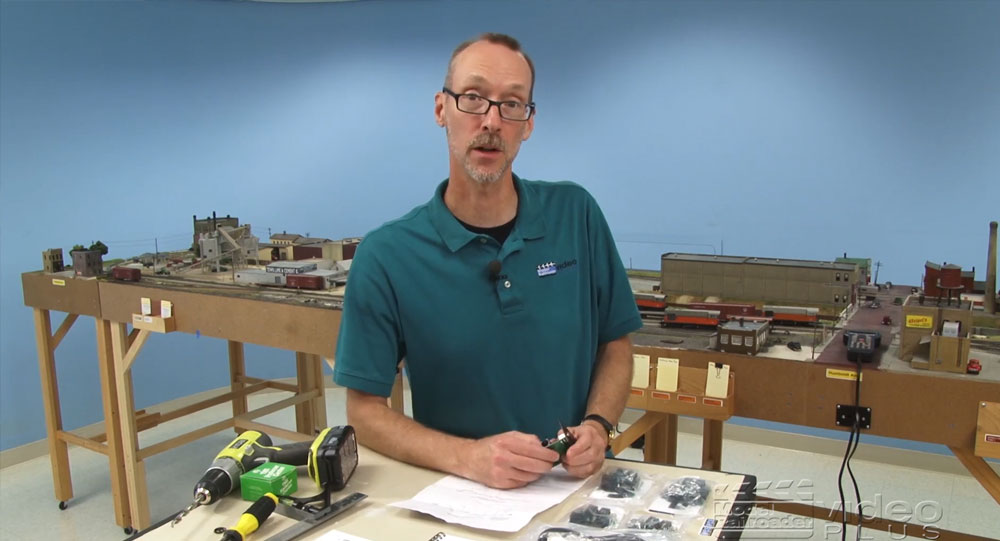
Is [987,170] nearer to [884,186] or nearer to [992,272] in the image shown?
[884,186]

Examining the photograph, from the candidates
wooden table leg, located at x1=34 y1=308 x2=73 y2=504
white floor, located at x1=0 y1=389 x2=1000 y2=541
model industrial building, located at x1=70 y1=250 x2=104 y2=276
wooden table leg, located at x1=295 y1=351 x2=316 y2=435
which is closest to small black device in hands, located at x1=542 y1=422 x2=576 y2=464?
white floor, located at x1=0 y1=389 x2=1000 y2=541

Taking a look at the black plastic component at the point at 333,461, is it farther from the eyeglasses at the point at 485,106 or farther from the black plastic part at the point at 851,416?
the black plastic part at the point at 851,416

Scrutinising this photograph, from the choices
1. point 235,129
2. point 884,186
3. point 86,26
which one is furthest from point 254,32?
point 884,186

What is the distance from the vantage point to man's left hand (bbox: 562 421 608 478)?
4.84ft

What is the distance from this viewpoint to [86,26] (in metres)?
5.46

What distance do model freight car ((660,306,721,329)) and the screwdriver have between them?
2.35 meters

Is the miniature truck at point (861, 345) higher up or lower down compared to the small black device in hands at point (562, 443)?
lower down

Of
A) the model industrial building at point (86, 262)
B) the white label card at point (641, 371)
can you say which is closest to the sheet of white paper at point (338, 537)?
the white label card at point (641, 371)

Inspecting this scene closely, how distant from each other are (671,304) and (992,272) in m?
1.46

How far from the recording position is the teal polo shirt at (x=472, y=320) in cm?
171

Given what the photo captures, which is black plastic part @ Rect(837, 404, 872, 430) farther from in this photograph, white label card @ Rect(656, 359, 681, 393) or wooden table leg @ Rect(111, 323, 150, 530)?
wooden table leg @ Rect(111, 323, 150, 530)

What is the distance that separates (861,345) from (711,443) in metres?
1.13

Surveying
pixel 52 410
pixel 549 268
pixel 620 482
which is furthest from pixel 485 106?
pixel 52 410

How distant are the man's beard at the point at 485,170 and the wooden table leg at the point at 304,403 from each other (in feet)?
13.1
